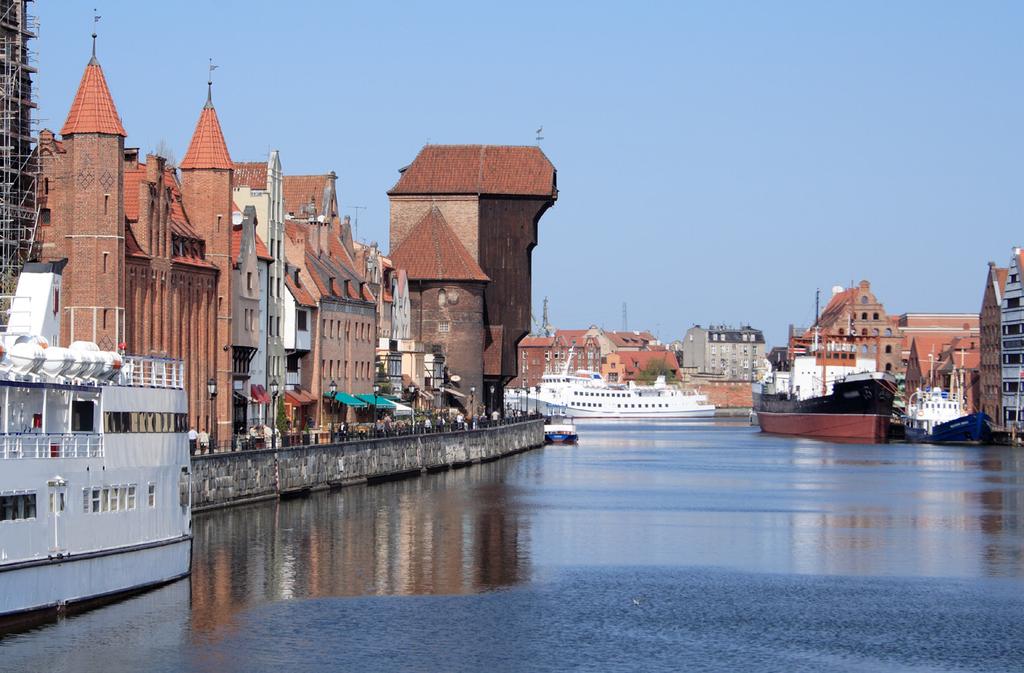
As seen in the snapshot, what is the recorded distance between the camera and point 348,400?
91.2 meters

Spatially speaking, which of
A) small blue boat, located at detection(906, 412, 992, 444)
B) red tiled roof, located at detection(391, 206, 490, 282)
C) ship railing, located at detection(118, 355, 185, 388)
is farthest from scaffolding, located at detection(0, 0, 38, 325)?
small blue boat, located at detection(906, 412, 992, 444)

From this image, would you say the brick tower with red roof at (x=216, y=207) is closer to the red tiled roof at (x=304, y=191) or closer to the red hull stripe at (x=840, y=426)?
the red tiled roof at (x=304, y=191)

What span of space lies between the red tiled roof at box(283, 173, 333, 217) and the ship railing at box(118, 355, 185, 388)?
196ft

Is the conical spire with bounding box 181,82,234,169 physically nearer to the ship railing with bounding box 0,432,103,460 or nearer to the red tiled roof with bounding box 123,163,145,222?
the red tiled roof with bounding box 123,163,145,222

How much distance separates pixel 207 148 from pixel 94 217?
471 inches

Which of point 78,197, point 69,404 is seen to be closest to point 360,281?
point 78,197

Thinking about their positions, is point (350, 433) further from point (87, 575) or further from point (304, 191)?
point (87, 575)

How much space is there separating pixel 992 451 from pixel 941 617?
88.8 meters

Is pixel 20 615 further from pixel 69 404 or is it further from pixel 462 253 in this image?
pixel 462 253

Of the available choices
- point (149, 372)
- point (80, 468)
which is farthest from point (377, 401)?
point (80, 468)

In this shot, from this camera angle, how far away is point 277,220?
84.4m

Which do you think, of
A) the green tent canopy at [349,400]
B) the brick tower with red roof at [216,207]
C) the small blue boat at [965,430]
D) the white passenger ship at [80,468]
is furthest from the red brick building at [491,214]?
the white passenger ship at [80,468]

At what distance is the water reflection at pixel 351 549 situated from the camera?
42.9m

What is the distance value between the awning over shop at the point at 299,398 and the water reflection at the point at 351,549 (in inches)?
542
